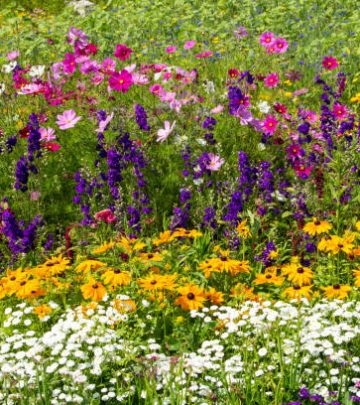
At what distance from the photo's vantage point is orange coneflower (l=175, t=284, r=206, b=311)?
303cm

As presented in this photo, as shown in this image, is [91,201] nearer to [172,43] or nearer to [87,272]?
[87,272]

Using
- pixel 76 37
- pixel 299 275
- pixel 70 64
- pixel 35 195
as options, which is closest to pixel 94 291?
pixel 299 275

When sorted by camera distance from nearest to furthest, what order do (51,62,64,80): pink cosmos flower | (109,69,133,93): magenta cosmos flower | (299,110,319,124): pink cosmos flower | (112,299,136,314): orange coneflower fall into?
1. (112,299,136,314): orange coneflower
2. (109,69,133,93): magenta cosmos flower
3. (299,110,319,124): pink cosmos flower
4. (51,62,64,80): pink cosmos flower

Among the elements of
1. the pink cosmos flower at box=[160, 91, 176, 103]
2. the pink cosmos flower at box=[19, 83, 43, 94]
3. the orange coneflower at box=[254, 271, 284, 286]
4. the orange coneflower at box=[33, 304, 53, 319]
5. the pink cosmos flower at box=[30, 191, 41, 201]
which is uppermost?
the pink cosmos flower at box=[19, 83, 43, 94]

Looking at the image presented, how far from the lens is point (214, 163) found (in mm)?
4449

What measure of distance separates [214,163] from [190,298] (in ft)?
5.19

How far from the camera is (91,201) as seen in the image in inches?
171

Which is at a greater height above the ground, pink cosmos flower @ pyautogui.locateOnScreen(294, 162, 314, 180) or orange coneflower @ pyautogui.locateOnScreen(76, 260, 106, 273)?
orange coneflower @ pyautogui.locateOnScreen(76, 260, 106, 273)

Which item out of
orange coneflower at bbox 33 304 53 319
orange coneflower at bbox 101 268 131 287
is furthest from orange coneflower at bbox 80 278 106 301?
orange coneflower at bbox 33 304 53 319

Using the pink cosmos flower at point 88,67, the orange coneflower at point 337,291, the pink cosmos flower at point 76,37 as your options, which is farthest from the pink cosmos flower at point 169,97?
the orange coneflower at point 337,291

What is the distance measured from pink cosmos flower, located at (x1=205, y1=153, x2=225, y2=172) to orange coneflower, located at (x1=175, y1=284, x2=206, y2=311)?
56.9 inches

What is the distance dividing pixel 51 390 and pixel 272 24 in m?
6.87

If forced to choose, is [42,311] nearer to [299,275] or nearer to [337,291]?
[299,275]

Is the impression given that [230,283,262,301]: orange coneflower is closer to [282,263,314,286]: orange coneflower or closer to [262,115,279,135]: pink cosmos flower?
[282,263,314,286]: orange coneflower
